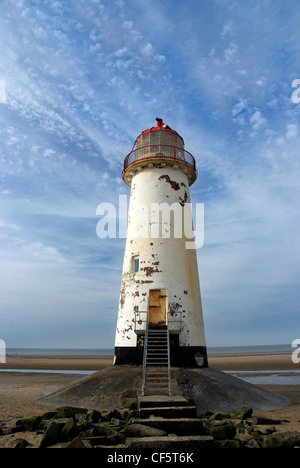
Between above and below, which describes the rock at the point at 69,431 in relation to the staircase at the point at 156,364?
below

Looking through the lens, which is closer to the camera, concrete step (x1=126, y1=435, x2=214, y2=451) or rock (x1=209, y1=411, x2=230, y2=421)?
concrete step (x1=126, y1=435, x2=214, y2=451)

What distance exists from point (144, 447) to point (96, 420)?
114 inches

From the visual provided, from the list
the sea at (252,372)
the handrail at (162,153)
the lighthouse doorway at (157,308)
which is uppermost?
the handrail at (162,153)

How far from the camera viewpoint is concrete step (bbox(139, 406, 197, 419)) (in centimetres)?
712

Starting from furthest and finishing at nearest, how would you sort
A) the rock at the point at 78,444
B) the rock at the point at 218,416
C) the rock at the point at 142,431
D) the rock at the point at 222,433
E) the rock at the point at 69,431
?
1. the rock at the point at 218,416
2. the rock at the point at 69,431
3. the rock at the point at 222,433
4. the rock at the point at 142,431
5. the rock at the point at 78,444

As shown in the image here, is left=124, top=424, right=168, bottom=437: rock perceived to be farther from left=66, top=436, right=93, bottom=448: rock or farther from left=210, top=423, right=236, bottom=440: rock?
left=210, top=423, right=236, bottom=440: rock

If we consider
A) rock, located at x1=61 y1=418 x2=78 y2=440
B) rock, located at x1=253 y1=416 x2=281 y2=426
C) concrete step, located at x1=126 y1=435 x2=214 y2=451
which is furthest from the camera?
rock, located at x1=253 y1=416 x2=281 y2=426

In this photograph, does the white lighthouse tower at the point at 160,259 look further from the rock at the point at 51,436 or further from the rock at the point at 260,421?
the rock at the point at 51,436

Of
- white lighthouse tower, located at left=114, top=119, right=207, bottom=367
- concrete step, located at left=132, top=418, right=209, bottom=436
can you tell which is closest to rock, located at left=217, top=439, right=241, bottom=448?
concrete step, located at left=132, top=418, right=209, bottom=436

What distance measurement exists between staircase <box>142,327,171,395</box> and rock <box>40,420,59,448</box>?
2.46 m

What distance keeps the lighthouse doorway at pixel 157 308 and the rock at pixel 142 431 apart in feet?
19.0

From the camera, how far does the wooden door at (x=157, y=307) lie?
40.4ft

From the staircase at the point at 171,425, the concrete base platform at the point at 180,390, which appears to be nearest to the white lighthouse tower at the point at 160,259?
the concrete base platform at the point at 180,390

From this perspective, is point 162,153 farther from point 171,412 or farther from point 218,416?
point 171,412
